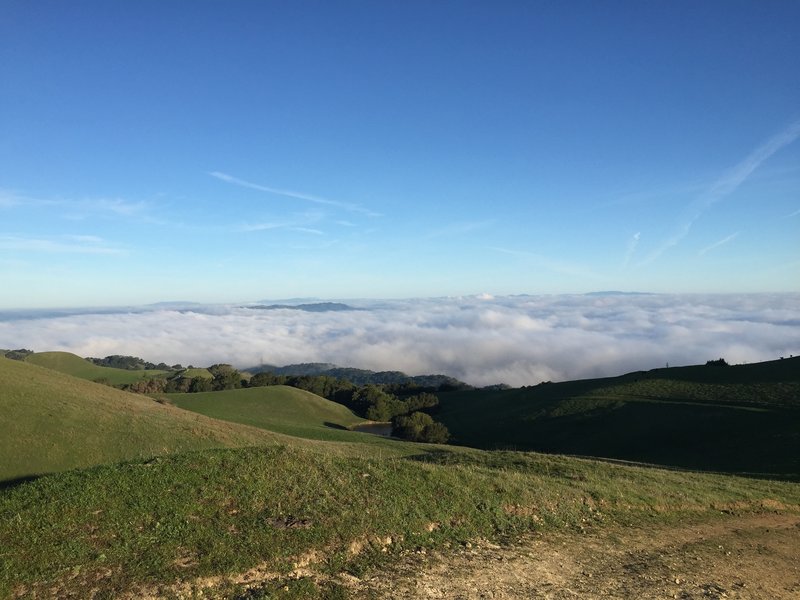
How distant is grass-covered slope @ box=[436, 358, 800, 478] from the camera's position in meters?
39.8

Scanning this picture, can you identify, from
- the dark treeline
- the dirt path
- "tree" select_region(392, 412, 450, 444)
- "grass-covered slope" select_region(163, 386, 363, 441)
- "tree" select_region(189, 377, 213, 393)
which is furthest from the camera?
"tree" select_region(189, 377, 213, 393)

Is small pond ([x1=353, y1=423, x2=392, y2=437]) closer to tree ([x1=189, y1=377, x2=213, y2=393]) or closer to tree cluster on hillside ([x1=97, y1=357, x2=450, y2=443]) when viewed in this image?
tree cluster on hillside ([x1=97, y1=357, x2=450, y2=443])

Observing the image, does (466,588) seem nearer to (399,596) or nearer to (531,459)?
(399,596)

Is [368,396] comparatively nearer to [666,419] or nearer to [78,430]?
[666,419]

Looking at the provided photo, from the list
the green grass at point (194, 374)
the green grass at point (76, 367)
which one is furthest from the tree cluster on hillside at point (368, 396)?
the green grass at point (194, 374)

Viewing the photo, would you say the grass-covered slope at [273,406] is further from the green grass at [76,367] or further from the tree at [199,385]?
the green grass at [76,367]

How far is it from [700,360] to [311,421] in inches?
5902

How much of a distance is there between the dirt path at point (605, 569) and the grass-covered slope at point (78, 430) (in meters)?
16.7

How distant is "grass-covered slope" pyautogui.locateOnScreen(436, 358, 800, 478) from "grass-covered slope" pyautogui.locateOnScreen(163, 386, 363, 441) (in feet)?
59.8

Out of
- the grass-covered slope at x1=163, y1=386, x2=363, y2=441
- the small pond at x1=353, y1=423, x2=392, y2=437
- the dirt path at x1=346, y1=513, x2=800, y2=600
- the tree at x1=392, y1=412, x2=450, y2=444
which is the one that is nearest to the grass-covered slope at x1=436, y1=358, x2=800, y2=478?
the tree at x1=392, y1=412, x2=450, y2=444

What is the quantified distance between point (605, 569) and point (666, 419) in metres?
51.3

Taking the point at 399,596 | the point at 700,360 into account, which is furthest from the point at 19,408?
the point at 700,360

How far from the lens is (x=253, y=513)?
10828 mm

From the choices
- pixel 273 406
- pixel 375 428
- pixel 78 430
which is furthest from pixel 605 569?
pixel 375 428
